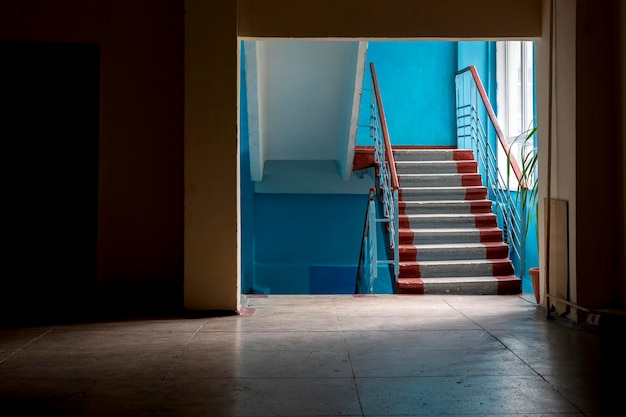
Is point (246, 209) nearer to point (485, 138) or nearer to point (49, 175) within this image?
point (485, 138)

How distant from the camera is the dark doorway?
5.14 metres

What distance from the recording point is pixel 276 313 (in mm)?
5125

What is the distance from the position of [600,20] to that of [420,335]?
240 cm

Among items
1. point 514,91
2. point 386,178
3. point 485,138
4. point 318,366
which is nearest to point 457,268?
point 386,178

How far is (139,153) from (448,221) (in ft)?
12.0

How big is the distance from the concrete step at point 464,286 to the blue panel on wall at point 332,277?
4010 mm

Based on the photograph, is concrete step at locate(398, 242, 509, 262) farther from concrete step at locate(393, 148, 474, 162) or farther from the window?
concrete step at locate(393, 148, 474, 162)

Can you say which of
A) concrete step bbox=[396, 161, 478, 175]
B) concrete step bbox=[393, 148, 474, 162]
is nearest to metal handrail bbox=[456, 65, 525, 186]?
concrete step bbox=[396, 161, 478, 175]

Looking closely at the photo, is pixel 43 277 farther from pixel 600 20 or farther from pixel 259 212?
pixel 259 212

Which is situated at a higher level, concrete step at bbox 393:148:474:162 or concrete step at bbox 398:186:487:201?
concrete step at bbox 393:148:474:162

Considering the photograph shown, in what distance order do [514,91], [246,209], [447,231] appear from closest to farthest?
1. [447,231]
2. [514,91]
3. [246,209]

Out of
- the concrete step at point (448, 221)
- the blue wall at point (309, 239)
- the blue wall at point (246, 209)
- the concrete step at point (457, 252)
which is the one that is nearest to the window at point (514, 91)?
the concrete step at point (448, 221)

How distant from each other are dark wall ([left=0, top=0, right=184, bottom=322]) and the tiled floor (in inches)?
24.5

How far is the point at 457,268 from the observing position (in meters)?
6.84
